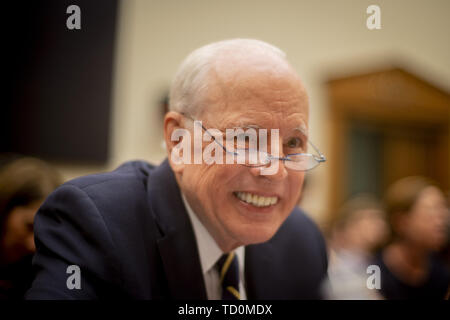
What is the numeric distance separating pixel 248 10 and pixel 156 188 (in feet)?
2.24

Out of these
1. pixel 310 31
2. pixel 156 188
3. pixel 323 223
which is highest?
pixel 310 31

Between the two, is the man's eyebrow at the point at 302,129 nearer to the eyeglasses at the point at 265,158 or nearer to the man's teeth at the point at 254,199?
the eyeglasses at the point at 265,158

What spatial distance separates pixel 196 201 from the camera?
90 centimetres

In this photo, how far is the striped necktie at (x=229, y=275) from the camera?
36.2 inches

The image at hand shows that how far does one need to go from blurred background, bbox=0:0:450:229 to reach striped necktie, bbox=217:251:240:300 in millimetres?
637

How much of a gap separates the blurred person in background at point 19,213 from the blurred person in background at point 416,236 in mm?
1467

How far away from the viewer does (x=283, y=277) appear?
108 centimetres

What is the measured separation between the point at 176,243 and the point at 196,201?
12 centimetres

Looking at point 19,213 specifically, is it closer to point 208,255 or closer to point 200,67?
point 208,255

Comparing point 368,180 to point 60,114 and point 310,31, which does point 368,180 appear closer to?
point 310,31

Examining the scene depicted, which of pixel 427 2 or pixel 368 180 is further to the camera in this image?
pixel 368 180

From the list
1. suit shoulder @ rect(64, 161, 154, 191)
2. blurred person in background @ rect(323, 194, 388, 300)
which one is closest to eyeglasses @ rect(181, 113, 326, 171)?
suit shoulder @ rect(64, 161, 154, 191)
